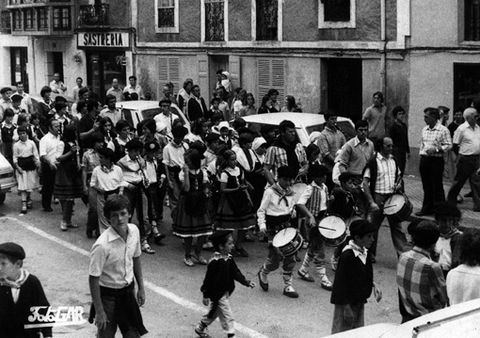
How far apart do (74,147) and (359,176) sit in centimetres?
487

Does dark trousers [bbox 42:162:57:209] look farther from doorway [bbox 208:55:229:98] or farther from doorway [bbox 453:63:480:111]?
doorway [bbox 208:55:229:98]

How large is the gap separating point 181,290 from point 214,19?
1595cm

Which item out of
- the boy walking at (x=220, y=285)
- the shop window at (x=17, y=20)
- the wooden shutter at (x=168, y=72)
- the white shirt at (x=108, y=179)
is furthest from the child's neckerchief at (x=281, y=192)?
the shop window at (x=17, y=20)

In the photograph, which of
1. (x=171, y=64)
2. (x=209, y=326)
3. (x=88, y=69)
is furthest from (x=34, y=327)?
(x=88, y=69)

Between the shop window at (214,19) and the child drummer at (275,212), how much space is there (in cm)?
1483

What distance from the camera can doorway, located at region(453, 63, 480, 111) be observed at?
1820 centimetres

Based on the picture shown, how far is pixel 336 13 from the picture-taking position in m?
21.2

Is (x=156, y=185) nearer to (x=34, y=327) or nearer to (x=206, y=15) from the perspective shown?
(x=34, y=327)

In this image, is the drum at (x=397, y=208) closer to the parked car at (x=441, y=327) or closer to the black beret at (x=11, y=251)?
the parked car at (x=441, y=327)

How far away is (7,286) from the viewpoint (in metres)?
6.24

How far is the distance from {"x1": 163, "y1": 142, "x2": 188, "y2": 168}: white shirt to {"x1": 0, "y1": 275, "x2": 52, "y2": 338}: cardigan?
663 cm

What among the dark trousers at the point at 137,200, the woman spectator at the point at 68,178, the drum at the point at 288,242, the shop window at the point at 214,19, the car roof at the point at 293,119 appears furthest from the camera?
the shop window at the point at 214,19

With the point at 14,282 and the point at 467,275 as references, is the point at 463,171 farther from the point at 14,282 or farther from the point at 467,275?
the point at 14,282

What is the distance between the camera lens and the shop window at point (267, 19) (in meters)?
23.2
